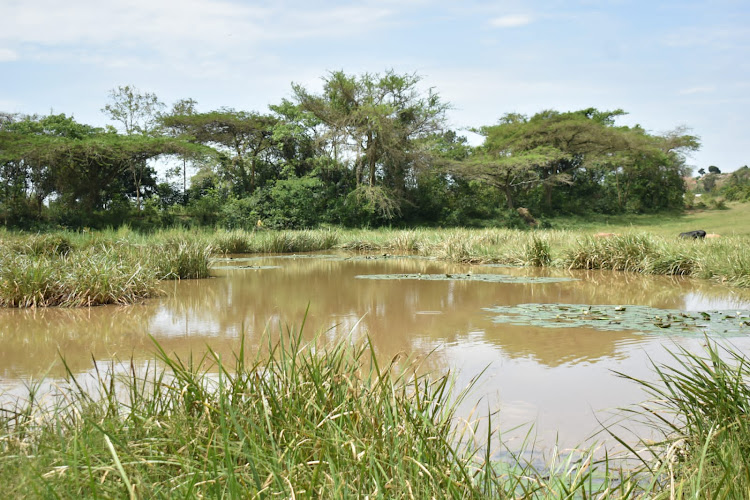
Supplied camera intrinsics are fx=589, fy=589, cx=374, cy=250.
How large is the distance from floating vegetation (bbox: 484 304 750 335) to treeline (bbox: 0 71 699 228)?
1992 centimetres

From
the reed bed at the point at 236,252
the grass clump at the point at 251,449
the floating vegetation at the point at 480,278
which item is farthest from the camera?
the floating vegetation at the point at 480,278

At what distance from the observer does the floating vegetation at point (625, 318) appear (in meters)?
5.41

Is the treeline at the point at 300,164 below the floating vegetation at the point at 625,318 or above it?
above

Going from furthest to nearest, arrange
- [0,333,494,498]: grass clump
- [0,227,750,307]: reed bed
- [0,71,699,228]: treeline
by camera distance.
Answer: [0,71,699,228]: treeline
[0,227,750,307]: reed bed
[0,333,494,498]: grass clump

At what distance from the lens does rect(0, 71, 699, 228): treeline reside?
25312 millimetres

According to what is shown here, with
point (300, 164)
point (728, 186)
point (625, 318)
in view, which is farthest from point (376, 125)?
point (728, 186)

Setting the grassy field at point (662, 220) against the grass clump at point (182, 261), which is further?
the grassy field at point (662, 220)

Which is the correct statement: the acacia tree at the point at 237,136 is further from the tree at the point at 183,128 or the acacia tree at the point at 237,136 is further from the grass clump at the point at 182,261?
the grass clump at the point at 182,261

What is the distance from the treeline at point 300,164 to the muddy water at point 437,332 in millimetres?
17314

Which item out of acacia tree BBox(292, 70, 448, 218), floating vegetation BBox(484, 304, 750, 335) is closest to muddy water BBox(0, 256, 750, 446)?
floating vegetation BBox(484, 304, 750, 335)

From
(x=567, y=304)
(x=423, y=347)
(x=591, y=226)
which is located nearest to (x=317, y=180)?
(x=591, y=226)

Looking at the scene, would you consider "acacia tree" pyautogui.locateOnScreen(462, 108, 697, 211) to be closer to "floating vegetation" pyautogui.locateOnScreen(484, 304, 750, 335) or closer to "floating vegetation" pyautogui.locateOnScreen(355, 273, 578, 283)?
"floating vegetation" pyautogui.locateOnScreen(355, 273, 578, 283)

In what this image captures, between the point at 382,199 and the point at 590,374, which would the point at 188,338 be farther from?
the point at 382,199

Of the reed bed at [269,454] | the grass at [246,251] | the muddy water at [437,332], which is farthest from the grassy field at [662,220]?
the reed bed at [269,454]
